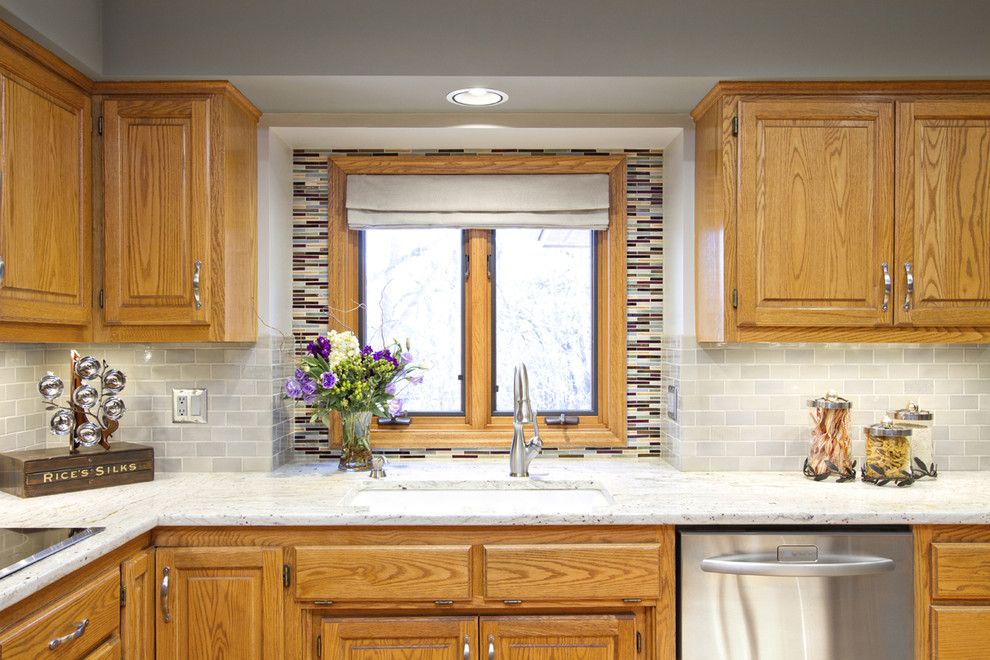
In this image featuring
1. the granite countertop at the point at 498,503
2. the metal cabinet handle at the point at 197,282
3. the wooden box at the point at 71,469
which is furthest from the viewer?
the metal cabinet handle at the point at 197,282

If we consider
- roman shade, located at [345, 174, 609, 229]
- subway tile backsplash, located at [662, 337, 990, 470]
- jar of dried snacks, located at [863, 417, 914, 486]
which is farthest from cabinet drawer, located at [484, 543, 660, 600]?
roman shade, located at [345, 174, 609, 229]

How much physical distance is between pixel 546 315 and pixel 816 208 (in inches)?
39.9

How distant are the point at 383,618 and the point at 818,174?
1.75 m

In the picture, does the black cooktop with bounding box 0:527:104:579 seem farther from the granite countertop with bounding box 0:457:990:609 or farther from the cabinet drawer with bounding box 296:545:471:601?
the cabinet drawer with bounding box 296:545:471:601

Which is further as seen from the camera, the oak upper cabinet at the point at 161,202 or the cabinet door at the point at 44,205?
the oak upper cabinet at the point at 161,202

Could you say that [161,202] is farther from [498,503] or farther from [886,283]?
[886,283]

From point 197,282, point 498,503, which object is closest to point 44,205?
point 197,282

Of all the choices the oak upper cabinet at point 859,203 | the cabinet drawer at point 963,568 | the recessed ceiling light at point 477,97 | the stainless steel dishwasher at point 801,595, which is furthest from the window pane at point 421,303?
the cabinet drawer at point 963,568

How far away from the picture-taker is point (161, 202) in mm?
2111

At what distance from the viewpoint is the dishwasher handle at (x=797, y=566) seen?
182 centimetres

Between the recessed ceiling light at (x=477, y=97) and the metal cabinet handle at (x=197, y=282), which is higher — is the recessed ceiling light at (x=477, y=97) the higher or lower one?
the higher one

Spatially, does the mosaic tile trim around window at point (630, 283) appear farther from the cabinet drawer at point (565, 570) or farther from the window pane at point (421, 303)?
the cabinet drawer at point (565, 570)

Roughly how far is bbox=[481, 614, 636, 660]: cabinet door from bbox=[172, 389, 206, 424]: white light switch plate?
117 centimetres

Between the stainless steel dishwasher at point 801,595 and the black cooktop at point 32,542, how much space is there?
1431 mm
